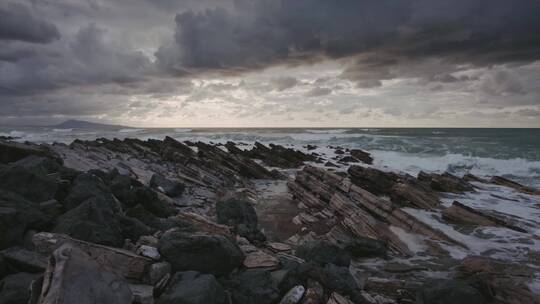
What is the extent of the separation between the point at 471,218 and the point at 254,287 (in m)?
8.67

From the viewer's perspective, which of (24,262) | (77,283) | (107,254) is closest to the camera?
(77,283)

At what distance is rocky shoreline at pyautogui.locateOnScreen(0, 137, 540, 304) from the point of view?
3.71 m

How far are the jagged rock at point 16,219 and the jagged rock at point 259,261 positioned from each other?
3022mm

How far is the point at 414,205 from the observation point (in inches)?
470

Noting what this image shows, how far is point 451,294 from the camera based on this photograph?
4.73 meters

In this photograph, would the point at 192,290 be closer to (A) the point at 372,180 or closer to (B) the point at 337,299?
(B) the point at 337,299

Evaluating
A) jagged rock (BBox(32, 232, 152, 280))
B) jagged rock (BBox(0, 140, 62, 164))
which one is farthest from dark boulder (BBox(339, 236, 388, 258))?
jagged rock (BBox(0, 140, 62, 164))

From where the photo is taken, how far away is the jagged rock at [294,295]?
446 centimetres

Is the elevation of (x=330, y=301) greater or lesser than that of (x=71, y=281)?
lesser

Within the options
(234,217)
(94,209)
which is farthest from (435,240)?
(94,209)

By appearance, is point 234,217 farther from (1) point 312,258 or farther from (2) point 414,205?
(2) point 414,205

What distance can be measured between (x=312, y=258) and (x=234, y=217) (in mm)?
2912

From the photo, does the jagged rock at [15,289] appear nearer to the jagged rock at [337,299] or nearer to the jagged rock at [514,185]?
the jagged rock at [337,299]

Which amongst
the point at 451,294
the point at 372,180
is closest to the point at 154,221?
the point at 451,294
